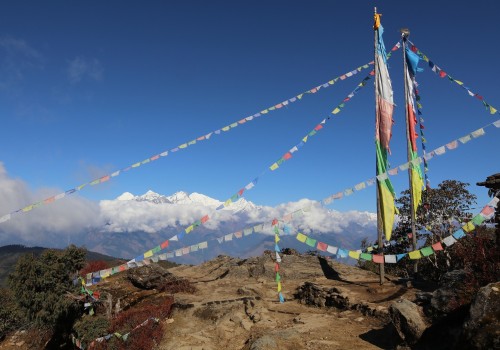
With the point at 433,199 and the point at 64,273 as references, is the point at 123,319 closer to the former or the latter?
the point at 64,273

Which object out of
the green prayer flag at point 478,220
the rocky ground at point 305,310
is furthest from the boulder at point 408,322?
the green prayer flag at point 478,220

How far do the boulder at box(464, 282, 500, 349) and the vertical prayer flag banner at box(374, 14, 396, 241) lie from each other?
Result: 11.8 meters


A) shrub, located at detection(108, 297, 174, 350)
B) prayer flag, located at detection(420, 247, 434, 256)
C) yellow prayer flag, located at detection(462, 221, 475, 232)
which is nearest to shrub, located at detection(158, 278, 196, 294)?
shrub, located at detection(108, 297, 174, 350)

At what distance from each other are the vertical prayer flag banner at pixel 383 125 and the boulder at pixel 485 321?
38.6 ft

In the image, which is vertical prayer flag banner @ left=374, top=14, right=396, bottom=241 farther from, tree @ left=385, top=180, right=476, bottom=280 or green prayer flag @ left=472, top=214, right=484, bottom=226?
tree @ left=385, top=180, right=476, bottom=280

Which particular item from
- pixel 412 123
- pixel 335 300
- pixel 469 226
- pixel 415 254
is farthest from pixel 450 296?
pixel 412 123

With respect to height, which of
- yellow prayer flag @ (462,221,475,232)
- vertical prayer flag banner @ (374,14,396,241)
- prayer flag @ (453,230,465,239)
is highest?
vertical prayer flag banner @ (374,14,396,241)

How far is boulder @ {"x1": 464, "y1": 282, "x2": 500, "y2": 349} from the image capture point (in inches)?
295

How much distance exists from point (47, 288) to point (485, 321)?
2245 cm

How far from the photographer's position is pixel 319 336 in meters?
13.8

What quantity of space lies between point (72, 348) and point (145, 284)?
847 cm

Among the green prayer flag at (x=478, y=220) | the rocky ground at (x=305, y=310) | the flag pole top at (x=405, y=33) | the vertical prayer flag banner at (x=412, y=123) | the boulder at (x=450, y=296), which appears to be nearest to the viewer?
the rocky ground at (x=305, y=310)

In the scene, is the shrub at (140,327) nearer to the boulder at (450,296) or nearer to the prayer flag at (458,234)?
the boulder at (450,296)

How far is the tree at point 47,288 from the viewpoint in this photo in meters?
20.7
